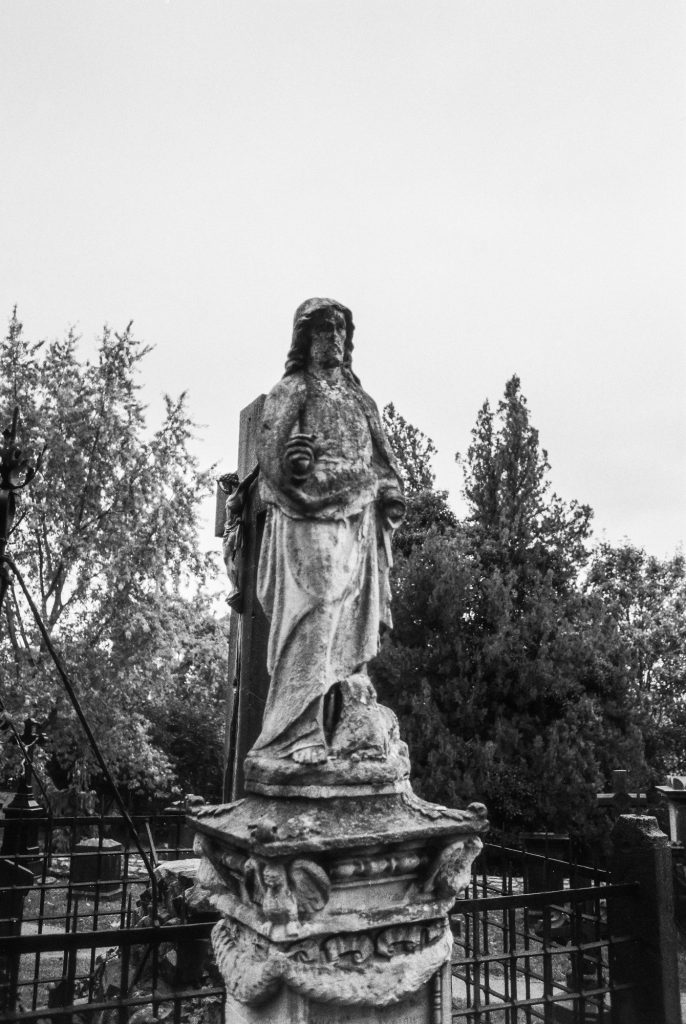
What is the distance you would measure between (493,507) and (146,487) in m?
8.29

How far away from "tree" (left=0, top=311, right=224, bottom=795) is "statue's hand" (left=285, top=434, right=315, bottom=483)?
1262cm

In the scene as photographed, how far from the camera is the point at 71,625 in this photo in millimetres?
16047

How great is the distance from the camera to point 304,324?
11.6 feet

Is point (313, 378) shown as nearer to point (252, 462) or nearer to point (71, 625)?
point (252, 462)

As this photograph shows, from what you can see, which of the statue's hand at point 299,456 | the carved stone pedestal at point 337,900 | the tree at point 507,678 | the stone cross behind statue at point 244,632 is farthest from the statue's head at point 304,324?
the tree at point 507,678

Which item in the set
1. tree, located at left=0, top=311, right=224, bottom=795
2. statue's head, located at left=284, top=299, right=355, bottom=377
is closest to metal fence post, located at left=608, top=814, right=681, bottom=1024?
statue's head, located at left=284, top=299, right=355, bottom=377

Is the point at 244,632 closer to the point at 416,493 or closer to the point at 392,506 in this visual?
the point at 392,506

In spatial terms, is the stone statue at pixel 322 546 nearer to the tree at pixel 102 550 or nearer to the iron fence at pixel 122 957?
the iron fence at pixel 122 957

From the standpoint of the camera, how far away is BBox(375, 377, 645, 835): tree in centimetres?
1365

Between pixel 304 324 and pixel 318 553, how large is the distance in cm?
115

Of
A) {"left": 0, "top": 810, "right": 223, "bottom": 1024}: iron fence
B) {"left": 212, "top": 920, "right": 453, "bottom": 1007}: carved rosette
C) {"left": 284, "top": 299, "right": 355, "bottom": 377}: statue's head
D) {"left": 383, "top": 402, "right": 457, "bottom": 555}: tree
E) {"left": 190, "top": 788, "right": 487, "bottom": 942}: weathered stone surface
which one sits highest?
{"left": 383, "top": 402, "right": 457, "bottom": 555}: tree

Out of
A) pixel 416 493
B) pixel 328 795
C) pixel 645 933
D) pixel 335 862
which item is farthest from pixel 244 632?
pixel 416 493

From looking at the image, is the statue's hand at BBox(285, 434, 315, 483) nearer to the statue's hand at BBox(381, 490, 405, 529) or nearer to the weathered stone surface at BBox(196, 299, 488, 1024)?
the weathered stone surface at BBox(196, 299, 488, 1024)

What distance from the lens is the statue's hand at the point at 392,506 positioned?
138 inches
